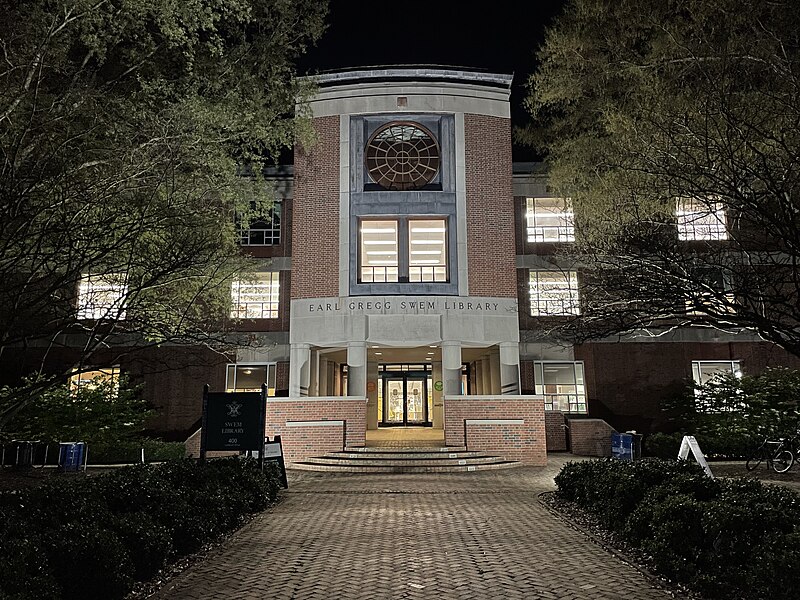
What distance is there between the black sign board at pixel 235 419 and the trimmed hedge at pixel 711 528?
20.0 ft

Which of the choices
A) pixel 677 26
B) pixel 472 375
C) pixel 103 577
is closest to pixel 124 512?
pixel 103 577

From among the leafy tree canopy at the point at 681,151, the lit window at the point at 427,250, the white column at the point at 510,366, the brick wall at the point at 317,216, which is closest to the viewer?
the leafy tree canopy at the point at 681,151

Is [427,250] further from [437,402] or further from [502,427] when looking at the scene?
[437,402]

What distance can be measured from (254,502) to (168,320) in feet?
14.1

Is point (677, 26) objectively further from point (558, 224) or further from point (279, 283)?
point (279, 283)

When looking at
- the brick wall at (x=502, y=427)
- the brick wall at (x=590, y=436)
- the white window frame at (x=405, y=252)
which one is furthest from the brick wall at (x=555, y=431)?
the white window frame at (x=405, y=252)

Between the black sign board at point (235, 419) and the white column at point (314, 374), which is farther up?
the white column at point (314, 374)

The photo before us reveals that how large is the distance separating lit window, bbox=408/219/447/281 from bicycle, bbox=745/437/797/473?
10.4m

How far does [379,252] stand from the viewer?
73.6ft

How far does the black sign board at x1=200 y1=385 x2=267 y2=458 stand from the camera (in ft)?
37.6

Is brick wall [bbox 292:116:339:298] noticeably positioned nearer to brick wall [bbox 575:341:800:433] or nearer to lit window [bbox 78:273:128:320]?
lit window [bbox 78:273:128:320]

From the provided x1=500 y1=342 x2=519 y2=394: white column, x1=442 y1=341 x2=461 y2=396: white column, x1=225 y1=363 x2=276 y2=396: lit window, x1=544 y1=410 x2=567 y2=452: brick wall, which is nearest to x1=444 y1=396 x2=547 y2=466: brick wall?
x1=442 y1=341 x2=461 y2=396: white column

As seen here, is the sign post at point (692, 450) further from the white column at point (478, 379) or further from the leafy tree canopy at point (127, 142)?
the white column at point (478, 379)

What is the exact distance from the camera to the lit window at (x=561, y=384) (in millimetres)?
23109
